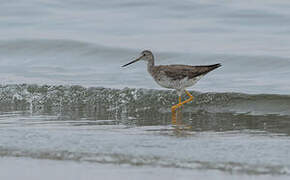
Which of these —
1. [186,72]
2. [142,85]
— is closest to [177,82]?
[186,72]

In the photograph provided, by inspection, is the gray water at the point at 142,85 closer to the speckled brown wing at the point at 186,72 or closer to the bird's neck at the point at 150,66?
the bird's neck at the point at 150,66

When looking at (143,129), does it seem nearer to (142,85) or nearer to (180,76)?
(180,76)

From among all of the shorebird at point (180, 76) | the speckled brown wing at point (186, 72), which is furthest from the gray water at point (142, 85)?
the speckled brown wing at point (186, 72)

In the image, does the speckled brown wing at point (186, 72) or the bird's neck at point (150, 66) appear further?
the bird's neck at point (150, 66)

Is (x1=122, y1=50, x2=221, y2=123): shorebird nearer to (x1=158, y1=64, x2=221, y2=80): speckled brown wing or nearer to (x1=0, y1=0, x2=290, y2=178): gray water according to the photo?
(x1=158, y1=64, x2=221, y2=80): speckled brown wing

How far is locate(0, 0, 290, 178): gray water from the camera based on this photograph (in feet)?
25.8

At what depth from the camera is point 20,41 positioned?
18.2m

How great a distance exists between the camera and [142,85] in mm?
13875

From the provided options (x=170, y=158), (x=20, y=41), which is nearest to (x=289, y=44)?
(x=20, y=41)

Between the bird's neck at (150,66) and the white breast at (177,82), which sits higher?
the bird's neck at (150,66)

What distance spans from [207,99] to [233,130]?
290 cm

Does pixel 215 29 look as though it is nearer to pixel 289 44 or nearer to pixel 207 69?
pixel 289 44

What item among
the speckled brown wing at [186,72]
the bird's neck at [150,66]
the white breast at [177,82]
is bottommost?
the white breast at [177,82]

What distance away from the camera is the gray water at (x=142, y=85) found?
25.8 ft
